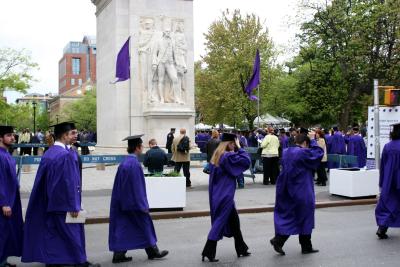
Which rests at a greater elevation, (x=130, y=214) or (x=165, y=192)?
(x=130, y=214)

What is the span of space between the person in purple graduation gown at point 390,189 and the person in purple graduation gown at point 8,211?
588cm

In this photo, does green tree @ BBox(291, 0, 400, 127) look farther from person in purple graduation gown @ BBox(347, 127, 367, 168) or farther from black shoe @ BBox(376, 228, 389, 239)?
black shoe @ BBox(376, 228, 389, 239)

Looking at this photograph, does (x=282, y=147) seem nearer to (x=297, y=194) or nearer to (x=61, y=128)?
(x=297, y=194)

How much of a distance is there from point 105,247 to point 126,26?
15.8 m

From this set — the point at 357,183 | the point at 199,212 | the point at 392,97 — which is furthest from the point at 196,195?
the point at 392,97

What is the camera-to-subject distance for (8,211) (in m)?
6.99

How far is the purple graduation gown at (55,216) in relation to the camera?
6695mm

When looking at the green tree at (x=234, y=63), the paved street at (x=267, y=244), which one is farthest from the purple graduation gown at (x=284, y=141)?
the green tree at (x=234, y=63)

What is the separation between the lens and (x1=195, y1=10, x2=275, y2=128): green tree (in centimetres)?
4681

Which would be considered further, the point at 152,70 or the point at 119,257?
the point at 152,70

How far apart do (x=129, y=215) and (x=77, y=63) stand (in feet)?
533

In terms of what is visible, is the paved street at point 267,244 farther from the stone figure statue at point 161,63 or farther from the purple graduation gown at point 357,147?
the stone figure statue at point 161,63

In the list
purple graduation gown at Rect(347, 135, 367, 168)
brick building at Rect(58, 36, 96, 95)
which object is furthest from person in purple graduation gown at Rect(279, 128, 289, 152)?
brick building at Rect(58, 36, 96, 95)

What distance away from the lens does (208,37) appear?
4906cm
